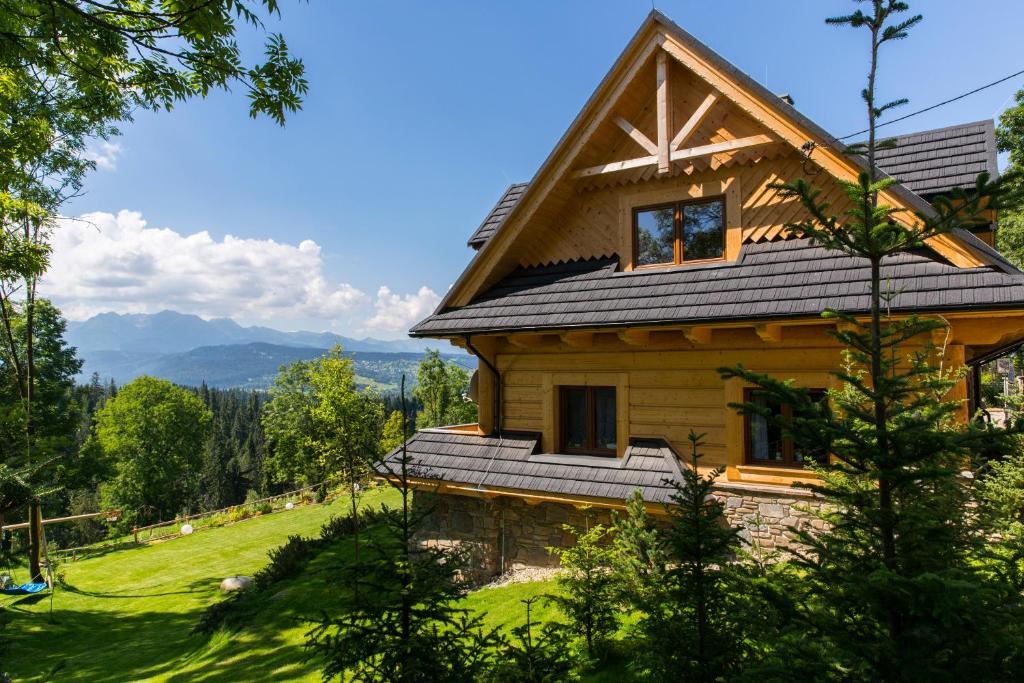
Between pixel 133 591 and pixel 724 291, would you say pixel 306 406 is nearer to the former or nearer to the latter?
pixel 133 591

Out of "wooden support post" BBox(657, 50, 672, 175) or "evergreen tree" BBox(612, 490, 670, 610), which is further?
"wooden support post" BBox(657, 50, 672, 175)

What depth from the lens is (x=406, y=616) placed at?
146 inches

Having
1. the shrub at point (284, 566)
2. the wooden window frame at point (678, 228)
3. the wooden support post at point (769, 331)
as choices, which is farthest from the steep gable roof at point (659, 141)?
the shrub at point (284, 566)

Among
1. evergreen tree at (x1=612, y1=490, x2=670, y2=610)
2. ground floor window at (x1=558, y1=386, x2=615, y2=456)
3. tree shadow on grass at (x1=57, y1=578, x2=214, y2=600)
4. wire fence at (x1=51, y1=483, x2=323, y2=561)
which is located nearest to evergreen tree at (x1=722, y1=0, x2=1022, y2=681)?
evergreen tree at (x1=612, y1=490, x2=670, y2=610)

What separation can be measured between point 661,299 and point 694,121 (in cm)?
274

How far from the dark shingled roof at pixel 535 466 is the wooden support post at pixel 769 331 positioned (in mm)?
2104

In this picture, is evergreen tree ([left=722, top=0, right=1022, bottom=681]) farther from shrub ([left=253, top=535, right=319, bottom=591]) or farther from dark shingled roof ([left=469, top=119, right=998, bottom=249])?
shrub ([left=253, top=535, right=319, bottom=591])

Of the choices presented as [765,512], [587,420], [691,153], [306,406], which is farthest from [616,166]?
[306,406]

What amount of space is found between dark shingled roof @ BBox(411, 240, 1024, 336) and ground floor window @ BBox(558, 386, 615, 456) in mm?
1444

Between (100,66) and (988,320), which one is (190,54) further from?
(988,320)

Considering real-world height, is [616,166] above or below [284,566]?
above

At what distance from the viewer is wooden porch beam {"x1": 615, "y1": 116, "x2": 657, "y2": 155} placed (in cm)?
795

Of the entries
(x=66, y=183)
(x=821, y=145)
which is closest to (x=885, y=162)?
(x=821, y=145)

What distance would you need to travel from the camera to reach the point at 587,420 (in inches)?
332
